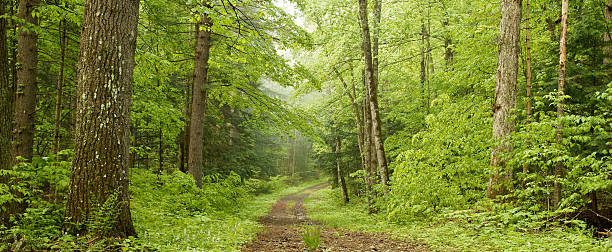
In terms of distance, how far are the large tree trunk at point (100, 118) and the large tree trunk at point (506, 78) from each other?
300 inches

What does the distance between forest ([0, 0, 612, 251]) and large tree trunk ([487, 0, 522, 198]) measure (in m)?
0.03

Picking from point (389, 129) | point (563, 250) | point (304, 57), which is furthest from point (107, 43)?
point (389, 129)

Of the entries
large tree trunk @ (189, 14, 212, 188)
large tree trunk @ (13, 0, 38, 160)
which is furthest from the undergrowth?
large tree trunk @ (189, 14, 212, 188)

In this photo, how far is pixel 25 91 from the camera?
19.3ft

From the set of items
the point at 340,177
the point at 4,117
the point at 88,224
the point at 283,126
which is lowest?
the point at 340,177

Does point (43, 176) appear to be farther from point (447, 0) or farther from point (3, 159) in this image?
point (447, 0)

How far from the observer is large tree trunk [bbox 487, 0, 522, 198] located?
279 inches

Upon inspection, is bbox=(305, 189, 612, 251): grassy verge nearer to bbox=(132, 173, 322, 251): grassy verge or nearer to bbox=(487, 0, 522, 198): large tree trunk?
bbox=(487, 0, 522, 198): large tree trunk

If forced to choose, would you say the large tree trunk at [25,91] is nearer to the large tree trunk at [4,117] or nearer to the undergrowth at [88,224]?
the undergrowth at [88,224]

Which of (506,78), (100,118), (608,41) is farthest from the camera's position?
(608,41)

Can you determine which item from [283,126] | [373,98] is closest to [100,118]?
[283,126]

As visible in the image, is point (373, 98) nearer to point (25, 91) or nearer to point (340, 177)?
point (340, 177)

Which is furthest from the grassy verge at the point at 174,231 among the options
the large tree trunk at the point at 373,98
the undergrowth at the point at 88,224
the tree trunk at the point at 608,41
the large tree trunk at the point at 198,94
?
the tree trunk at the point at 608,41

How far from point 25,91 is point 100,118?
3197 mm
